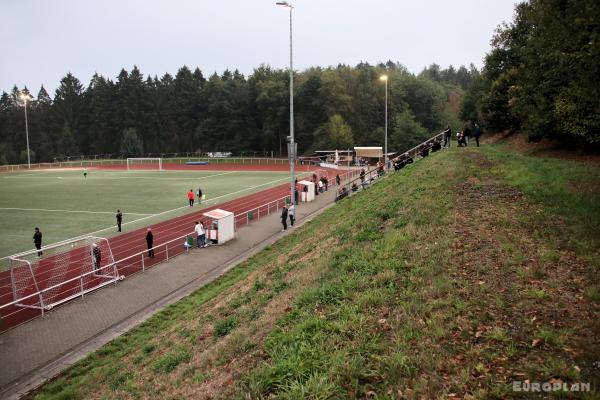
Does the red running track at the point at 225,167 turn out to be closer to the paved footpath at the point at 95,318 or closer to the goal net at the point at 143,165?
the goal net at the point at 143,165

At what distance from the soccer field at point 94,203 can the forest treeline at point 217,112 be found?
3941 cm

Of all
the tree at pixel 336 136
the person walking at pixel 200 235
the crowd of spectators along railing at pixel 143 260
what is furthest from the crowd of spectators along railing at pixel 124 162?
the person walking at pixel 200 235

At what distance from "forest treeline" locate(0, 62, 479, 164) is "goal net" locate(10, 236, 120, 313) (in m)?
64.8

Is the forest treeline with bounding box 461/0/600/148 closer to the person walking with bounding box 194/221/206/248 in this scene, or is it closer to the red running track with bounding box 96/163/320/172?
the person walking with bounding box 194/221/206/248

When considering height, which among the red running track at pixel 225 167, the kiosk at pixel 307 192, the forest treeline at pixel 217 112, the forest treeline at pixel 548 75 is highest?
the forest treeline at pixel 217 112

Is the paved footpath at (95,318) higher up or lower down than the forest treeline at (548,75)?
lower down

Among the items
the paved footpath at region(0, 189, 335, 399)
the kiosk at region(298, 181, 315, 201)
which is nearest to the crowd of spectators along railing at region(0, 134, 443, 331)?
the paved footpath at region(0, 189, 335, 399)

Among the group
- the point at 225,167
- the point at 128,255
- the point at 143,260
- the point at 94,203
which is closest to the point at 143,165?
the point at 225,167

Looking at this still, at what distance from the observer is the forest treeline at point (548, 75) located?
10297 mm

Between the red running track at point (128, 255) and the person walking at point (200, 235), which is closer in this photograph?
the red running track at point (128, 255)

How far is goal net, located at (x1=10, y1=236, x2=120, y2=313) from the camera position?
1459cm

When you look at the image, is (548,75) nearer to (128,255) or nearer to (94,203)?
(128,255)

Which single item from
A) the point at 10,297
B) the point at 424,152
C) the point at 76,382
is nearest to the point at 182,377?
the point at 76,382

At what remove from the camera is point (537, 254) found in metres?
9.13
